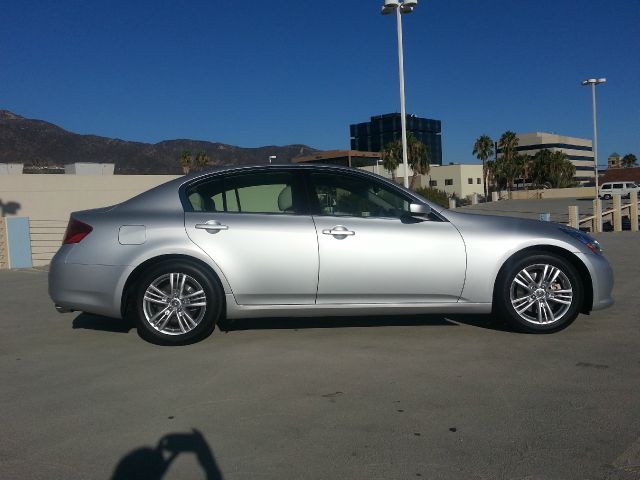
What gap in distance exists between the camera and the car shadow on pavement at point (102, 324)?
6000 mm

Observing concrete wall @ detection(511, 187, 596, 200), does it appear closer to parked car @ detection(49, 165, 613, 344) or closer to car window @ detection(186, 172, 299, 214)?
parked car @ detection(49, 165, 613, 344)

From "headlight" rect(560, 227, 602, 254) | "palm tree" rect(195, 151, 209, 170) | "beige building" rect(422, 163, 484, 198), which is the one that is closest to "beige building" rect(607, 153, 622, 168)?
"beige building" rect(422, 163, 484, 198)

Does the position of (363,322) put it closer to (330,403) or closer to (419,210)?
(419,210)

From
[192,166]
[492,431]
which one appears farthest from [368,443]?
[192,166]

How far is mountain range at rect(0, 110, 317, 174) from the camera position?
88.7 m

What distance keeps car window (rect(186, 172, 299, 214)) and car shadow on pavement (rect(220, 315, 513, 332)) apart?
1.21 meters

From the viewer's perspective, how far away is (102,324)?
6.22 metres

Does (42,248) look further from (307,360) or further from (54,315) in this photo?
(307,360)

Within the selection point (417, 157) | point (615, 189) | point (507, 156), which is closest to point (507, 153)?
point (507, 156)

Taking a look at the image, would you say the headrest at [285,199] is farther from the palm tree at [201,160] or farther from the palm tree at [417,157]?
the palm tree at [417,157]

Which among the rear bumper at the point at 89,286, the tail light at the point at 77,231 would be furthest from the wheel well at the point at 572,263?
the tail light at the point at 77,231

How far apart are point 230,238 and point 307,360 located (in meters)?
1.20

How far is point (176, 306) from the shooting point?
5141mm

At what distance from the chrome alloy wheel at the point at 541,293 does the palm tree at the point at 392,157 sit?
5686 cm
